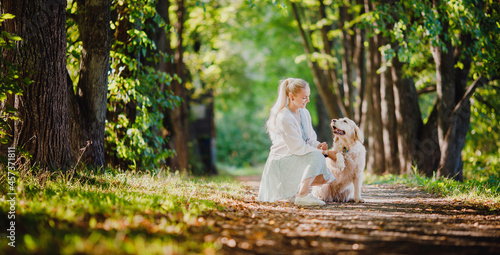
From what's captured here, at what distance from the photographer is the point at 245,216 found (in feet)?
16.4

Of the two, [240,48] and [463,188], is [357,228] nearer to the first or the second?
[463,188]

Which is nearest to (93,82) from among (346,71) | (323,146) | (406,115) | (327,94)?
(323,146)

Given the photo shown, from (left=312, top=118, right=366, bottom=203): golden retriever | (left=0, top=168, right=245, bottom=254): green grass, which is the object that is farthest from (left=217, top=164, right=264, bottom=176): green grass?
(left=0, top=168, right=245, bottom=254): green grass

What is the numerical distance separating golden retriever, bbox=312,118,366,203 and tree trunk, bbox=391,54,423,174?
5.04 meters

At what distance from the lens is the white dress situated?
616 cm

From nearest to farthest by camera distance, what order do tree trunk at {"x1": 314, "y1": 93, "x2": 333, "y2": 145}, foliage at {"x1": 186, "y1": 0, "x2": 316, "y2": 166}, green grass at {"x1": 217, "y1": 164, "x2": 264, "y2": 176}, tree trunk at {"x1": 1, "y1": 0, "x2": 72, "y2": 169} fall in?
tree trunk at {"x1": 1, "y1": 0, "x2": 72, "y2": 169} → foliage at {"x1": 186, "y1": 0, "x2": 316, "y2": 166} → tree trunk at {"x1": 314, "y1": 93, "x2": 333, "y2": 145} → green grass at {"x1": 217, "y1": 164, "x2": 264, "y2": 176}

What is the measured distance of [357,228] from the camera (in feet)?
14.3

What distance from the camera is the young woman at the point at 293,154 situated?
6.16 metres

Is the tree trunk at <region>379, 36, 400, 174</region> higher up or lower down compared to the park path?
higher up

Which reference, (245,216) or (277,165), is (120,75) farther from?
(245,216)

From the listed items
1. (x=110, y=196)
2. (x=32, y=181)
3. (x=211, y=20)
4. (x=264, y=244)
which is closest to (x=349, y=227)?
(x=264, y=244)

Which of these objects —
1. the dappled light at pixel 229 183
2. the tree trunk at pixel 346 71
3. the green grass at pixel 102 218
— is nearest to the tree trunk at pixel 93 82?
the dappled light at pixel 229 183

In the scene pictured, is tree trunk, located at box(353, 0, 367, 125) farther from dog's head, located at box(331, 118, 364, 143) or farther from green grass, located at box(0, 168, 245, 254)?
green grass, located at box(0, 168, 245, 254)

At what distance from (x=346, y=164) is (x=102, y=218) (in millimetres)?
3803
